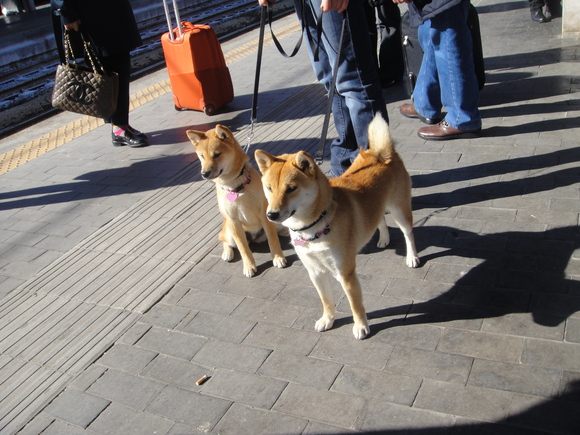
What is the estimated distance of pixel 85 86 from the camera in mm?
5961

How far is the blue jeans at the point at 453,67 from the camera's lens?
4.75 meters

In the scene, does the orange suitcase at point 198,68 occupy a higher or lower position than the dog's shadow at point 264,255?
higher

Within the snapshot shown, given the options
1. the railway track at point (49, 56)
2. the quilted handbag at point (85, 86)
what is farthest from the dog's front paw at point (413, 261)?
the railway track at point (49, 56)

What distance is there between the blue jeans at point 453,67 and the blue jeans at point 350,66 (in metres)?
1.10

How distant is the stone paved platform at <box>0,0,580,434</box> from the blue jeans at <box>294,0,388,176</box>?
84 centimetres

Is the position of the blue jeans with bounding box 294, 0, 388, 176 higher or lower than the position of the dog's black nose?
higher

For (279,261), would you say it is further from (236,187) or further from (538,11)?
(538,11)

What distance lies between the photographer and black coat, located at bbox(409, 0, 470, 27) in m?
4.55

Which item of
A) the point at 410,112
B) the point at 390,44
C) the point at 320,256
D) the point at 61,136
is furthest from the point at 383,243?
the point at 61,136

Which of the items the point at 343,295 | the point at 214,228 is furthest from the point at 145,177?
the point at 343,295

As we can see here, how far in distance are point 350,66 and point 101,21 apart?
11.7 ft

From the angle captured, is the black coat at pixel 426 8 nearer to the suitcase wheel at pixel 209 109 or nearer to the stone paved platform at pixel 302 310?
the stone paved platform at pixel 302 310

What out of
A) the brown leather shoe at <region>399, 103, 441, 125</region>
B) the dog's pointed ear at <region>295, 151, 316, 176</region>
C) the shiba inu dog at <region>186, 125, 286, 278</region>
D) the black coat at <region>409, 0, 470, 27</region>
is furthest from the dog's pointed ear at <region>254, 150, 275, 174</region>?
the brown leather shoe at <region>399, 103, 441, 125</region>

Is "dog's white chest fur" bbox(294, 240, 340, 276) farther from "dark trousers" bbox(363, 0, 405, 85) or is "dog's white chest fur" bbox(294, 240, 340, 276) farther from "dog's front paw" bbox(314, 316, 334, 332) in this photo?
"dark trousers" bbox(363, 0, 405, 85)
